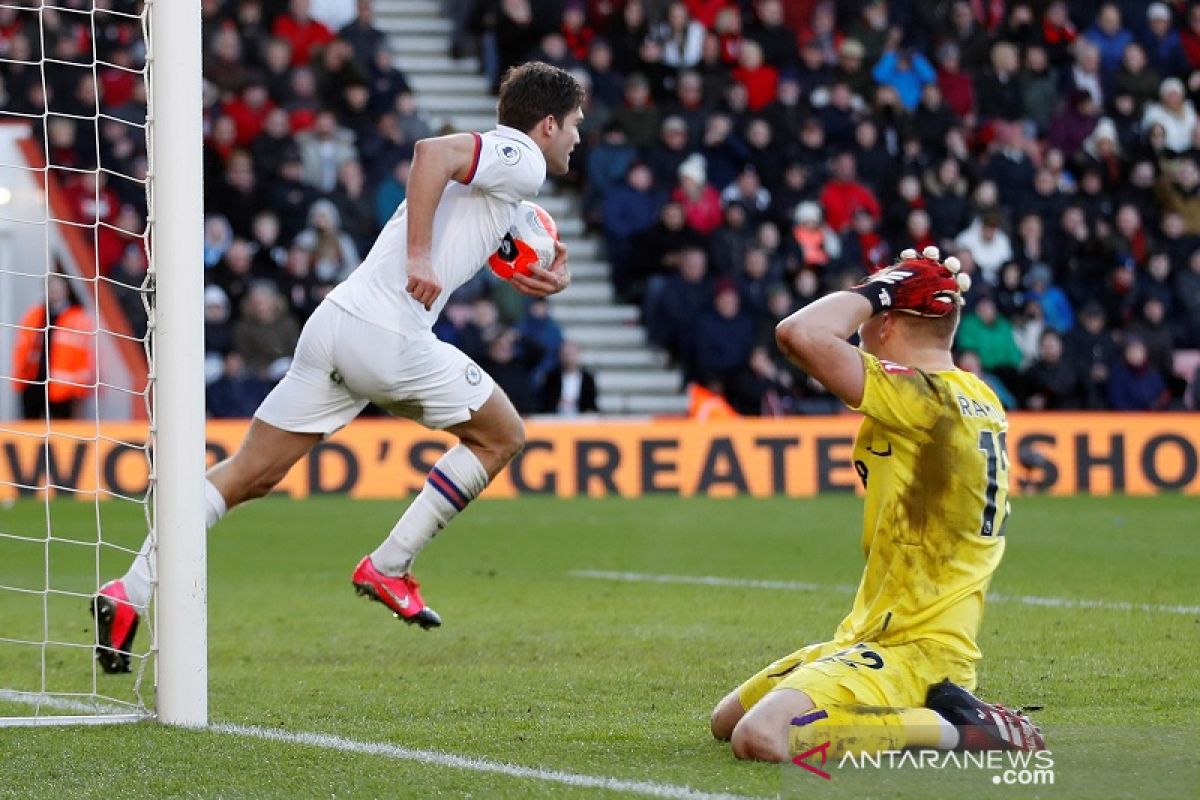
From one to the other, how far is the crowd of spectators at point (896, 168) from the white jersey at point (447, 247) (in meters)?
11.6

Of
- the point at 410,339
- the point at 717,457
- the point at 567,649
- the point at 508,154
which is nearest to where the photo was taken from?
the point at 508,154

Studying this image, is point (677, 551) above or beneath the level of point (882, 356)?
beneath

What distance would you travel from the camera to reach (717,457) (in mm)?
16906

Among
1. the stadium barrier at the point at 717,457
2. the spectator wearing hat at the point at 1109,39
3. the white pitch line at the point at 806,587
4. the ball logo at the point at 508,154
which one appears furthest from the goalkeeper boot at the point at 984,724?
the spectator wearing hat at the point at 1109,39

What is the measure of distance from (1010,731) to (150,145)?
3.04m

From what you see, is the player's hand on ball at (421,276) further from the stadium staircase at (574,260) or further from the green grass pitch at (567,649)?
the stadium staircase at (574,260)

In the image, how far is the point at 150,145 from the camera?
19.7ft

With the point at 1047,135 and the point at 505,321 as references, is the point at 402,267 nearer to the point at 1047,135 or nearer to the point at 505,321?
the point at 505,321

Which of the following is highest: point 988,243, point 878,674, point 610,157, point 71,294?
point 610,157

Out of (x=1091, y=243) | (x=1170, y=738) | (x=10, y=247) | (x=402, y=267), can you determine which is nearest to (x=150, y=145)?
(x=402, y=267)

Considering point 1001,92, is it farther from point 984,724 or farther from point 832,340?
point 984,724

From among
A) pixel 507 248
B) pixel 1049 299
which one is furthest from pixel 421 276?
pixel 1049 299

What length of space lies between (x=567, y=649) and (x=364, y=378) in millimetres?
1766

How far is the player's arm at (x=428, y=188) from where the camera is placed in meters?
6.56
